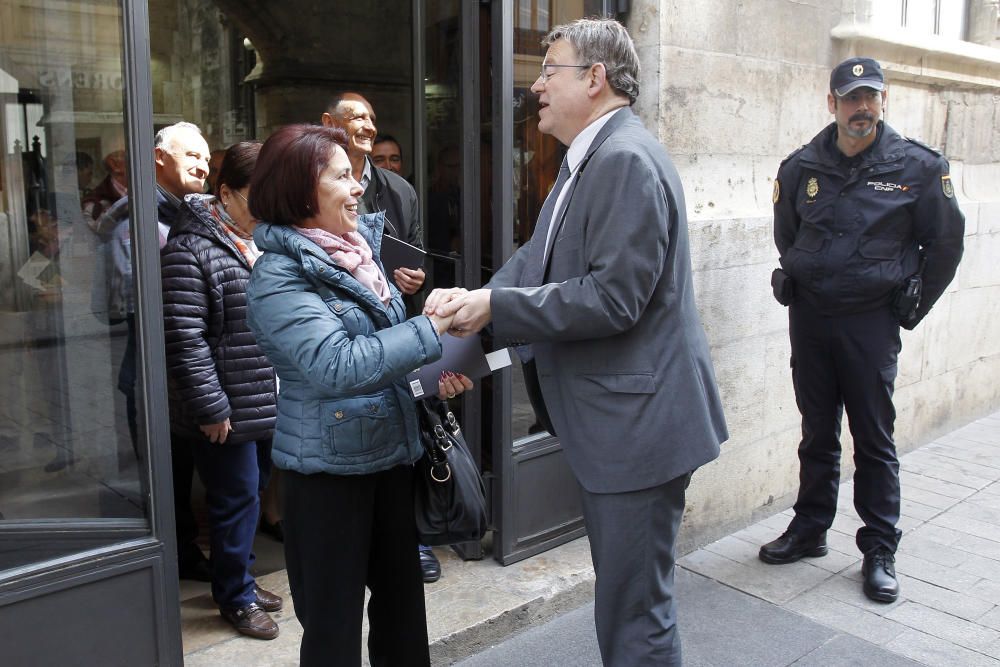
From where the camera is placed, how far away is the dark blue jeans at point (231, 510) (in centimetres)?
329

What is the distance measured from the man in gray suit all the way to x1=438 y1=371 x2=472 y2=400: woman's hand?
0.46 feet

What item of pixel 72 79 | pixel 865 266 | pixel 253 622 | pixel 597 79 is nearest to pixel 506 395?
pixel 253 622

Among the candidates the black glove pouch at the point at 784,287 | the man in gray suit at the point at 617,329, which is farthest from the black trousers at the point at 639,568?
the black glove pouch at the point at 784,287

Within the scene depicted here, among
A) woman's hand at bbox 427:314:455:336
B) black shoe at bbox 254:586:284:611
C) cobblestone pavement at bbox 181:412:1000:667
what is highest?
woman's hand at bbox 427:314:455:336

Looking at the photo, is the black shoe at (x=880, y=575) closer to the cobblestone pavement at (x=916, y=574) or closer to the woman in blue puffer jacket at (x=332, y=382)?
the cobblestone pavement at (x=916, y=574)

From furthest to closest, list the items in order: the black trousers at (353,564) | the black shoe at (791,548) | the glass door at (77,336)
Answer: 1. the black shoe at (791,548)
2. the glass door at (77,336)
3. the black trousers at (353,564)

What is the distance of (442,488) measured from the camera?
2.47 m

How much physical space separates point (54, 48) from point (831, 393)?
10.8ft

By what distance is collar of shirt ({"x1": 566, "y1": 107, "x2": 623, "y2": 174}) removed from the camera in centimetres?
243

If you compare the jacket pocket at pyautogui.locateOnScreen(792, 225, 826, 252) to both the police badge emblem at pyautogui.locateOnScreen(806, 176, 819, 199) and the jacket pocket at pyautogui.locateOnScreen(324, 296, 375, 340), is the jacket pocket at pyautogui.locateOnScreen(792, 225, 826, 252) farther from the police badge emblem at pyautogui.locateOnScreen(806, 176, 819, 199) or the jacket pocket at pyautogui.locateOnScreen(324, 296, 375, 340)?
the jacket pocket at pyautogui.locateOnScreen(324, 296, 375, 340)

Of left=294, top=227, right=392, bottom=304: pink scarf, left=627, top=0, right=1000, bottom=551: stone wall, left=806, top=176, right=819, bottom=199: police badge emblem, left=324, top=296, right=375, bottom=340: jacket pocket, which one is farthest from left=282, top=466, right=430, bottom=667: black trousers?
left=806, top=176, right=819, bottom=199: police badge emblem

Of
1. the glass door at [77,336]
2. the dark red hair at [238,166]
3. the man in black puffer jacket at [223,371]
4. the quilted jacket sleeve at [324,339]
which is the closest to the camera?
the quilted jacket sleeve at [324,339]

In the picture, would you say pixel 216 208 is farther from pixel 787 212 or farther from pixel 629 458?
pixel 787 212

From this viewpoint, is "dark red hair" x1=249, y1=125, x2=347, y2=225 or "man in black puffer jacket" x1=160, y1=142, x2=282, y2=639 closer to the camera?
"dark red hair" x1=249, y1=125, x2=347, y2=225
